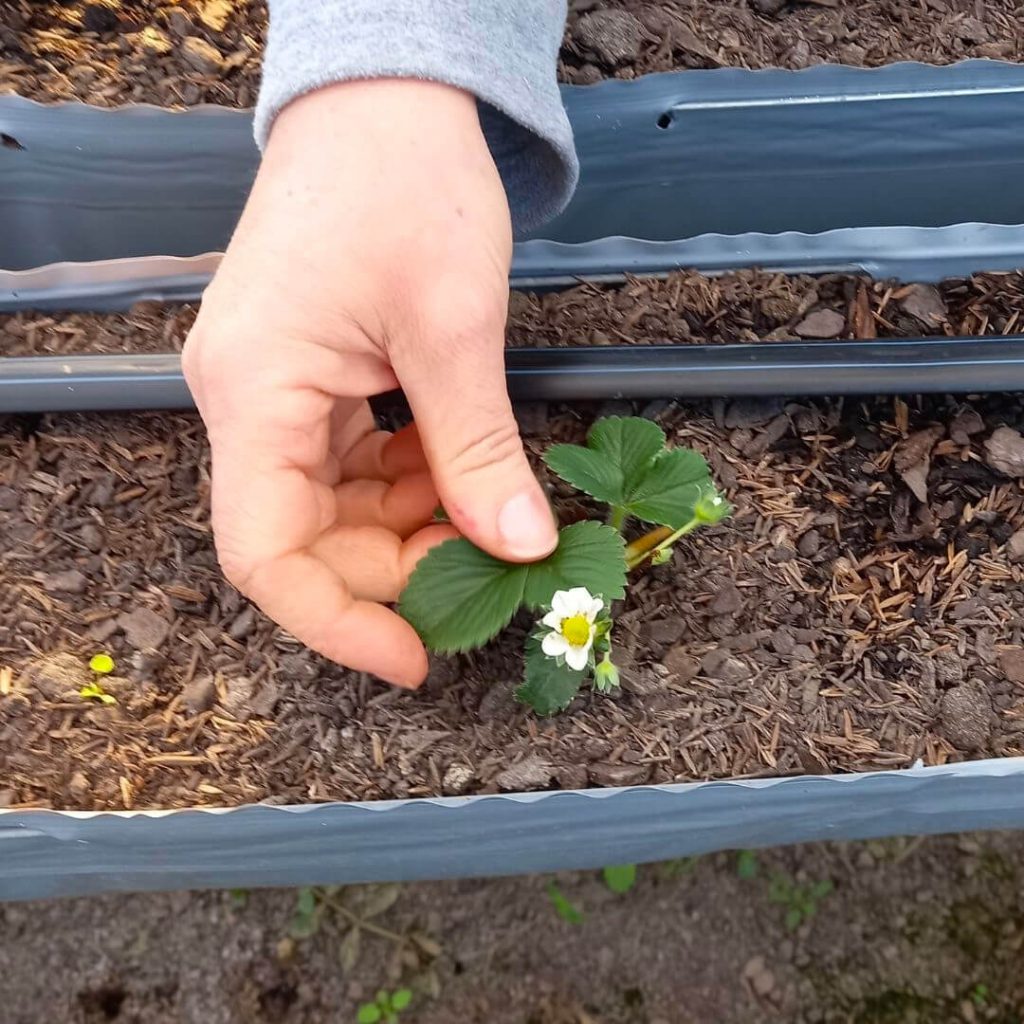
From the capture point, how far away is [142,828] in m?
0.90

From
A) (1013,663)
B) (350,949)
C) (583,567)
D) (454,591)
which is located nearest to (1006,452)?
(1013,663)

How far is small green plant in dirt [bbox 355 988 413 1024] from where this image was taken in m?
1.29

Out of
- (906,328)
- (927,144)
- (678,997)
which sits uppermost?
(927,144)

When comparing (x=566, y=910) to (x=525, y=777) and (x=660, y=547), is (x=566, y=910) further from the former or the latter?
(x=660, y=547)

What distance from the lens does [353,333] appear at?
2.67 ft

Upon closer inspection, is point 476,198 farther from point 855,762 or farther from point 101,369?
point 855,762

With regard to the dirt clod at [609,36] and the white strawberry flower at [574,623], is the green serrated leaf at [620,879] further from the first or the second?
the dirt clod at [609,36]

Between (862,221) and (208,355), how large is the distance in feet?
2.97

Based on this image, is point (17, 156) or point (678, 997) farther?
point (678, 997)

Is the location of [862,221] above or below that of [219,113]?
below

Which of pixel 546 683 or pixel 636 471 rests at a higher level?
pixel 636 471

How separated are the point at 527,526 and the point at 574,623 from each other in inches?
3.8

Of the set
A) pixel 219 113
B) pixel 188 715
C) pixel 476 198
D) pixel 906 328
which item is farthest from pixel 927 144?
pixel 188 715

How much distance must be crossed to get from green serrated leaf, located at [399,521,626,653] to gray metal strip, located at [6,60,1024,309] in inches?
18.3
